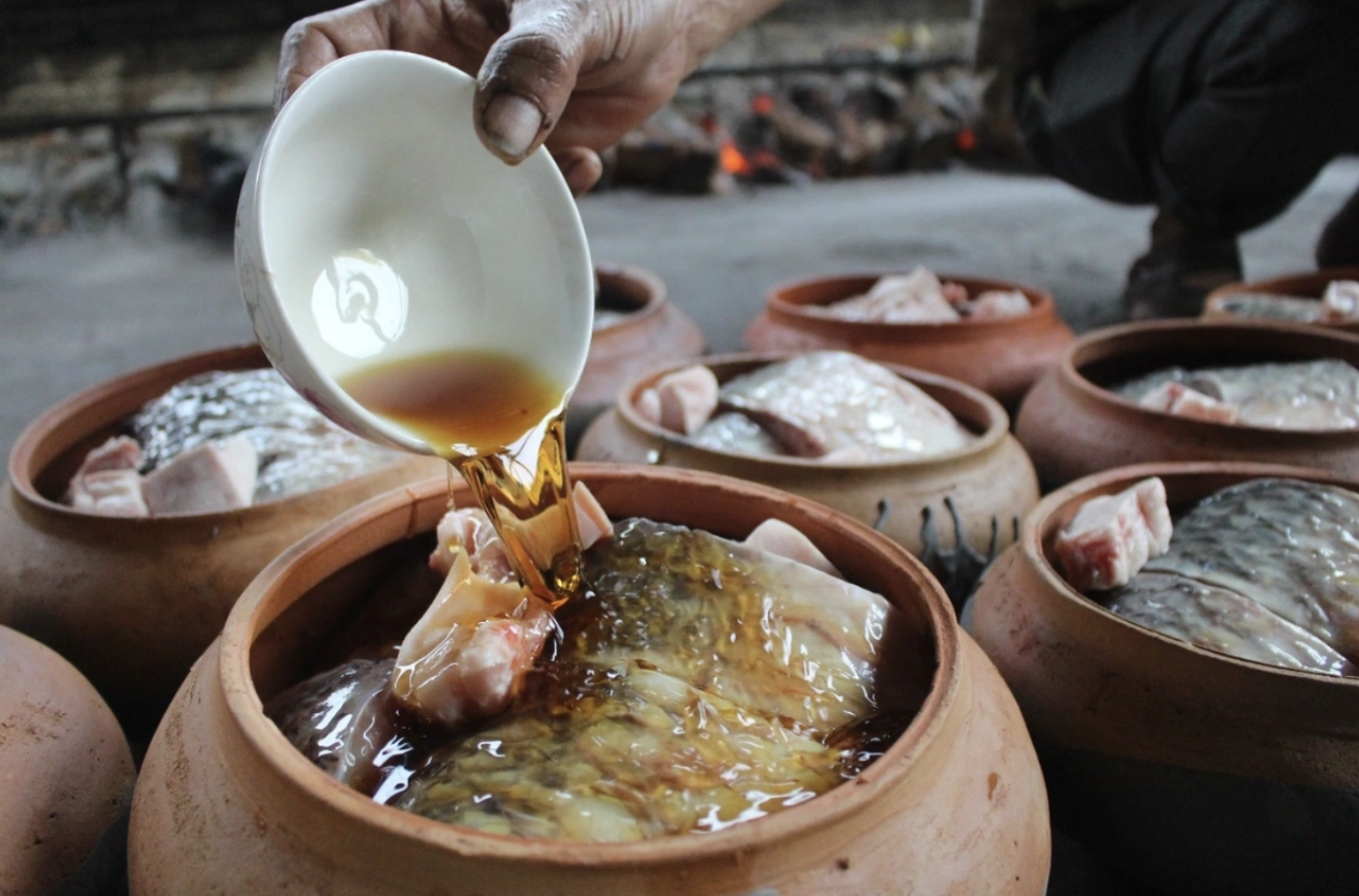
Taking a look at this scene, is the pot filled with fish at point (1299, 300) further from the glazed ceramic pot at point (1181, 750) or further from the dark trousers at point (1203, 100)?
the glazed ceramic pot at point (1181, 750)

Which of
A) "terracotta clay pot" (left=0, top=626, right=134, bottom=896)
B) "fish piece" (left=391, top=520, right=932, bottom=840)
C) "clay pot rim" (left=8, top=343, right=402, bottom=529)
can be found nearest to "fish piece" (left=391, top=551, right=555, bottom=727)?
"fish piece" (left=391, top=520, right=932, bottom=840)

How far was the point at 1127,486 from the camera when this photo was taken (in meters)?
2.14

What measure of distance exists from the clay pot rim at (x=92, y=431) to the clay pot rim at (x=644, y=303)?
1.15 meters

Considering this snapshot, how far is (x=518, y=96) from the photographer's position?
154cm

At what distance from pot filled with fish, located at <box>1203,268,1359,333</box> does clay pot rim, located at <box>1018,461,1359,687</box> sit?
1256 millimetres

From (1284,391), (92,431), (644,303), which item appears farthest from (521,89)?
(644,303)

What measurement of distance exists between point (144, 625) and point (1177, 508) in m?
2.23

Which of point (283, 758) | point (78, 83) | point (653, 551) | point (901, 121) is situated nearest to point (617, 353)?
point (653, 551)

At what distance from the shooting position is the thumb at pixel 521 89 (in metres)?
1.53

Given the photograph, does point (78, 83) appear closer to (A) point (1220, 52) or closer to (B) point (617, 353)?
(B) point (617, 353)

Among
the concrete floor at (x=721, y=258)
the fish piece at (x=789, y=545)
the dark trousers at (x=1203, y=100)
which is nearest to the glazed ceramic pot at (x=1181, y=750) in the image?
the fish piece at (x=789, y=545)

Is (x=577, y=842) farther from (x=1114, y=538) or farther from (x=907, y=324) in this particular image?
(x=907, y=324)

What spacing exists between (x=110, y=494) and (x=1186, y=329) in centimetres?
319

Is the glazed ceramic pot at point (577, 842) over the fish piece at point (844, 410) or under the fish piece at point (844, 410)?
over
